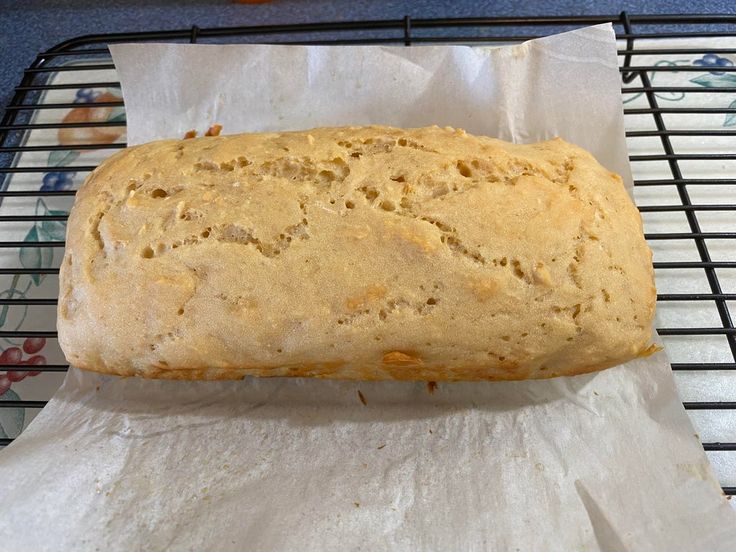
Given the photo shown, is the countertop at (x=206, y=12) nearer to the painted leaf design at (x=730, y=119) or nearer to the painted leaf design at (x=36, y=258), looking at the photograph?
the painted leaf design at (x=730, y=119)

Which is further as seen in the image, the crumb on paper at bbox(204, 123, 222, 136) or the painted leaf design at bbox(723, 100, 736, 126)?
the painted leaf design at bbox(723, 100, 736, 126)

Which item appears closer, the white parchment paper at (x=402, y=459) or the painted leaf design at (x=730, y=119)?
the white parchment paper at (x=402, y=459)

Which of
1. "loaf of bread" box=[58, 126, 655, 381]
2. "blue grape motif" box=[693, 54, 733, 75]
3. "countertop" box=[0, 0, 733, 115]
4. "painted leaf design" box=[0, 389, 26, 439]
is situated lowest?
"painted leaf design" box=[0, 389, 26, 439]

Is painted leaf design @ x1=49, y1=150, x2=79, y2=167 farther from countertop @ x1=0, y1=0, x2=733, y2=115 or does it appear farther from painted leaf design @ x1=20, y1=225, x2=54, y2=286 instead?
countertop @ x1=0, y1=0, x2=733, y2=115

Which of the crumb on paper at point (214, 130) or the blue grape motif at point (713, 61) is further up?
the blue grape motif at point (713, 61)

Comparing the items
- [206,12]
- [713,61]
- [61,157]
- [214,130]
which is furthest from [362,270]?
[206,12]

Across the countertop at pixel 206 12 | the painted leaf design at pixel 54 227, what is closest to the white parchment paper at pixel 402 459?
the painted leaf design at pixel 54 227

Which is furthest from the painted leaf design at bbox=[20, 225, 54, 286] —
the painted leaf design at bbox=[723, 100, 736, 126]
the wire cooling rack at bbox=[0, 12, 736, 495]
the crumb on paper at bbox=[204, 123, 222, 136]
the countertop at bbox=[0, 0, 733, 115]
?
the painted leaf design at bbox=[723, 100, 736, 126]
